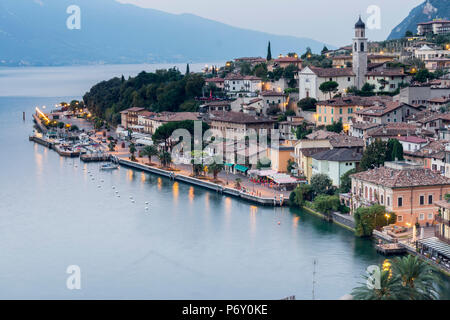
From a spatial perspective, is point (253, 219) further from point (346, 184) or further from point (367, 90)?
point (367, 90)

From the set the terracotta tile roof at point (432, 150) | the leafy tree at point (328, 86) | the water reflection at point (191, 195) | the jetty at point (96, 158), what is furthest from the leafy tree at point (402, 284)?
the jetty at point (96, 158)

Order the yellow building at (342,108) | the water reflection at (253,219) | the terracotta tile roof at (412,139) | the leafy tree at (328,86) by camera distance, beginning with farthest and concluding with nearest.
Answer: the leafy tree at (328,86) < the yellow building at (342,108) < the terracotta tile roof at (412,139) < the water reflection at (253,219)

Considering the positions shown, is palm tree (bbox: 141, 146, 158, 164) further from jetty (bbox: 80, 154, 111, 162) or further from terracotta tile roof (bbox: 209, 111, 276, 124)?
terracotta tile roof (bbox: 209, 111, 276, 124)

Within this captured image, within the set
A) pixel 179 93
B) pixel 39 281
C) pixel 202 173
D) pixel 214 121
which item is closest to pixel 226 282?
pixel 39 281

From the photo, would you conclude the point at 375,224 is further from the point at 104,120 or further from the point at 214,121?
the point at 104,120

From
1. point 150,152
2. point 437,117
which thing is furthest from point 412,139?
point 150,152

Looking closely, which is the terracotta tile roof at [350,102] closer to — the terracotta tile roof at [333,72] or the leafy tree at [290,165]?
the terracotta tile roof at [333,72]
